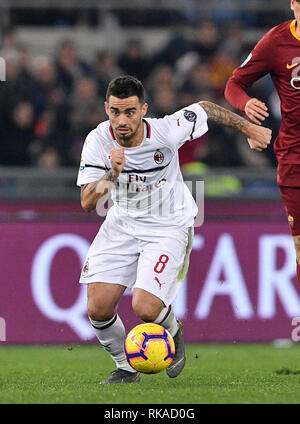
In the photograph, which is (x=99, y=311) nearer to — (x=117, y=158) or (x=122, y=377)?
(x=122, y=377)

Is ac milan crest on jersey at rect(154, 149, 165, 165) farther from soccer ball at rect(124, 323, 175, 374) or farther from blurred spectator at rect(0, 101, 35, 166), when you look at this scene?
blurred spectator at rect(0, 101, 35, 166)

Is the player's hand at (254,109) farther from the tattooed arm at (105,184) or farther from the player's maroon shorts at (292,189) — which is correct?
the tattooed arm at (105,184)

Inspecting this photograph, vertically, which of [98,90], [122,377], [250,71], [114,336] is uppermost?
[250,71]

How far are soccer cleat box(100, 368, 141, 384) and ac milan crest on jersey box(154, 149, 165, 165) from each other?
1.60 metres

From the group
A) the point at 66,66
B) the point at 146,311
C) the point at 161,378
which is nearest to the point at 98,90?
the point at 66,66

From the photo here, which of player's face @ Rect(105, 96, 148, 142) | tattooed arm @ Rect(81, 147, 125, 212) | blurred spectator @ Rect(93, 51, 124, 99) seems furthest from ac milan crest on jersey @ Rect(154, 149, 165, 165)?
blurred spectator @ Rect(93, 51, 124, 99)

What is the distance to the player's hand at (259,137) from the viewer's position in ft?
22.4

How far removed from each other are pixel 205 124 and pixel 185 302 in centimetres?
362

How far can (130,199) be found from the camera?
7145 mm

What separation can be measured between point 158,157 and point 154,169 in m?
0.10

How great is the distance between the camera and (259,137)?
22.5 ft

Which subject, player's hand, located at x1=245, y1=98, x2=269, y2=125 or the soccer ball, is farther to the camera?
player's hand, located at x1=245, y1=98, x2=269, y2=125

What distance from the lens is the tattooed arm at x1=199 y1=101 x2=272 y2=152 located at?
6840 millimetres

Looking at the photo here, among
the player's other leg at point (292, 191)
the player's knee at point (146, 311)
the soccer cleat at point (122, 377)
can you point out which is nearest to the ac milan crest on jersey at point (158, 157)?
the player's other leg at point (292, 191)
